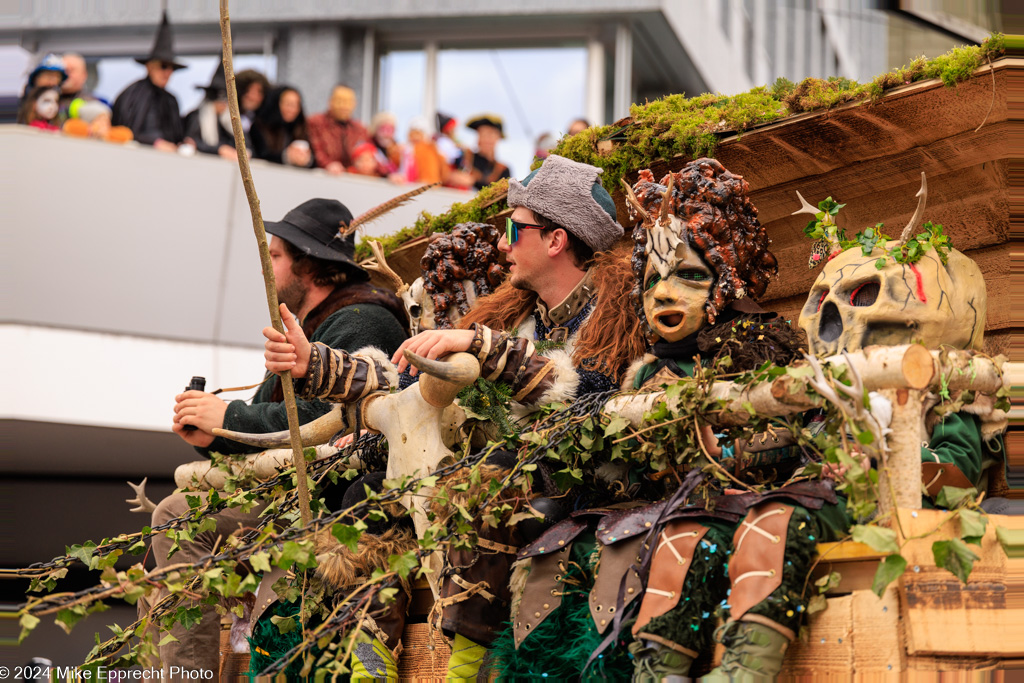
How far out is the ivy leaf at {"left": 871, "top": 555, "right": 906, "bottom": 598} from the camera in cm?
187

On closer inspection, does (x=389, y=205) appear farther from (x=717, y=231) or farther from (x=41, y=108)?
(x=41, y=108)

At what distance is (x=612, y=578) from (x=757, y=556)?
35 cm

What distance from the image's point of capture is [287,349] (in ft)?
9.13

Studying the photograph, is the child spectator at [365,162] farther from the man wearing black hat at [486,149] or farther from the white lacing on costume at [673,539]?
the white lacing on costume at [673,539]

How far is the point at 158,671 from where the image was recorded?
3.54 meters

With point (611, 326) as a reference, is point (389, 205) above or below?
above

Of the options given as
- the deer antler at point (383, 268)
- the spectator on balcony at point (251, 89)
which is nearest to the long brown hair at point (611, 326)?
the deer antler at point (383, 268)

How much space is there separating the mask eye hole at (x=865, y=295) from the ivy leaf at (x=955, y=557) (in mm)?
843

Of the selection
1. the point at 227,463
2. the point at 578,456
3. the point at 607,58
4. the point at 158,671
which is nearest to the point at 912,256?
the point at 578,456

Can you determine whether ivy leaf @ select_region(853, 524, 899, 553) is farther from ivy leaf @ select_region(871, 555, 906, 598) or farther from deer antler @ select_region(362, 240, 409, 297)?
deer antler @ select_region(362, 240, 409, 297)

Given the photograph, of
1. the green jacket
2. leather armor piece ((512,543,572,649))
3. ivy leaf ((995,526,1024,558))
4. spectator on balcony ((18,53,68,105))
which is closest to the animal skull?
ivy leaf ((995,526,1024,558))

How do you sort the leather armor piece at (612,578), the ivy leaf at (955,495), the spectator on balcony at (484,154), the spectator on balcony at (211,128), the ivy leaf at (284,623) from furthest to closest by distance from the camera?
1. the spectator on balcony at (484,154)
2. the spectator on balcony at (211,128)
3. the ivy leaf at (284,623)
4. the leather armor piece at (612,578)
5. the ivy leaf at (955,495)

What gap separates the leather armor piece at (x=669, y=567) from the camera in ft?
7.14

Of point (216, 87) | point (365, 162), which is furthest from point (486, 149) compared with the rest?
point (216, 87)
